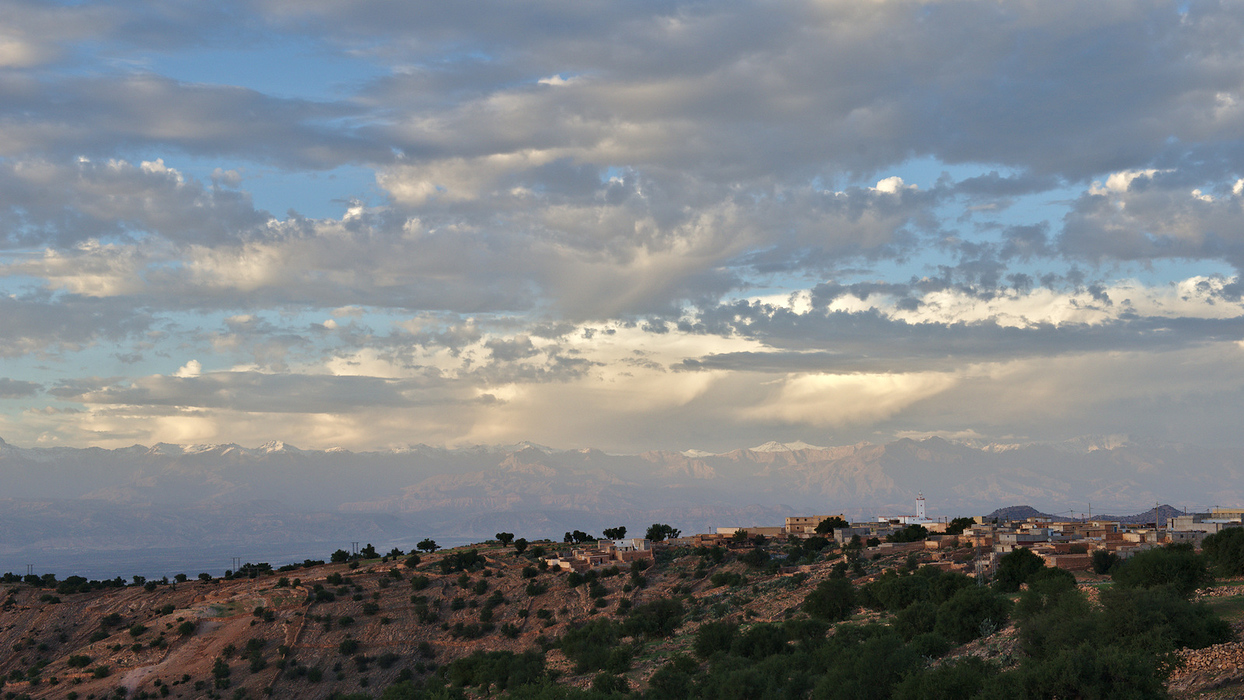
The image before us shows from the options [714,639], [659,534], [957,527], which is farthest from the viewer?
[659,534]

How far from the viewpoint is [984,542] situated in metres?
108

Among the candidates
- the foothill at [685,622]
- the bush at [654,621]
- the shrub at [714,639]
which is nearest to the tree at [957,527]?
the foothill at [685,622]

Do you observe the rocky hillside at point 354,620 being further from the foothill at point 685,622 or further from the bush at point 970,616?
the bush at point 970,616

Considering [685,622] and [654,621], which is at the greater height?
[654,621]

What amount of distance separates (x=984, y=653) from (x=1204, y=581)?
19644 mm

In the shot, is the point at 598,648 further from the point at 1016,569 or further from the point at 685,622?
the point at 1016,569

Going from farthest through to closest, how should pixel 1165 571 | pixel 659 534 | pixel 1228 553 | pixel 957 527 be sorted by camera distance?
pixel 659 534 < pixel 957 527 < pixel 1228 553 < pixel 1165 571

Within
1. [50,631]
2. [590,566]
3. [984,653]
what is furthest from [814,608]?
[50,631]

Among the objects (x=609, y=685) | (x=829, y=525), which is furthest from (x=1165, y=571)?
(x=829, y=525)

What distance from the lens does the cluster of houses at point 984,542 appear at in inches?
3583

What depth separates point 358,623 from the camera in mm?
106500

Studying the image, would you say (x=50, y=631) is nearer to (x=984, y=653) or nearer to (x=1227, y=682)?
(x=984, y=653)

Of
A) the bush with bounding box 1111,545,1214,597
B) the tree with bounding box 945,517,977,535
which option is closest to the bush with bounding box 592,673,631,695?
the bush with bounding box 1111,545,1214,597

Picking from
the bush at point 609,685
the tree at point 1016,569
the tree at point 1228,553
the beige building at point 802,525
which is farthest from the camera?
the beige building at point 802,525
